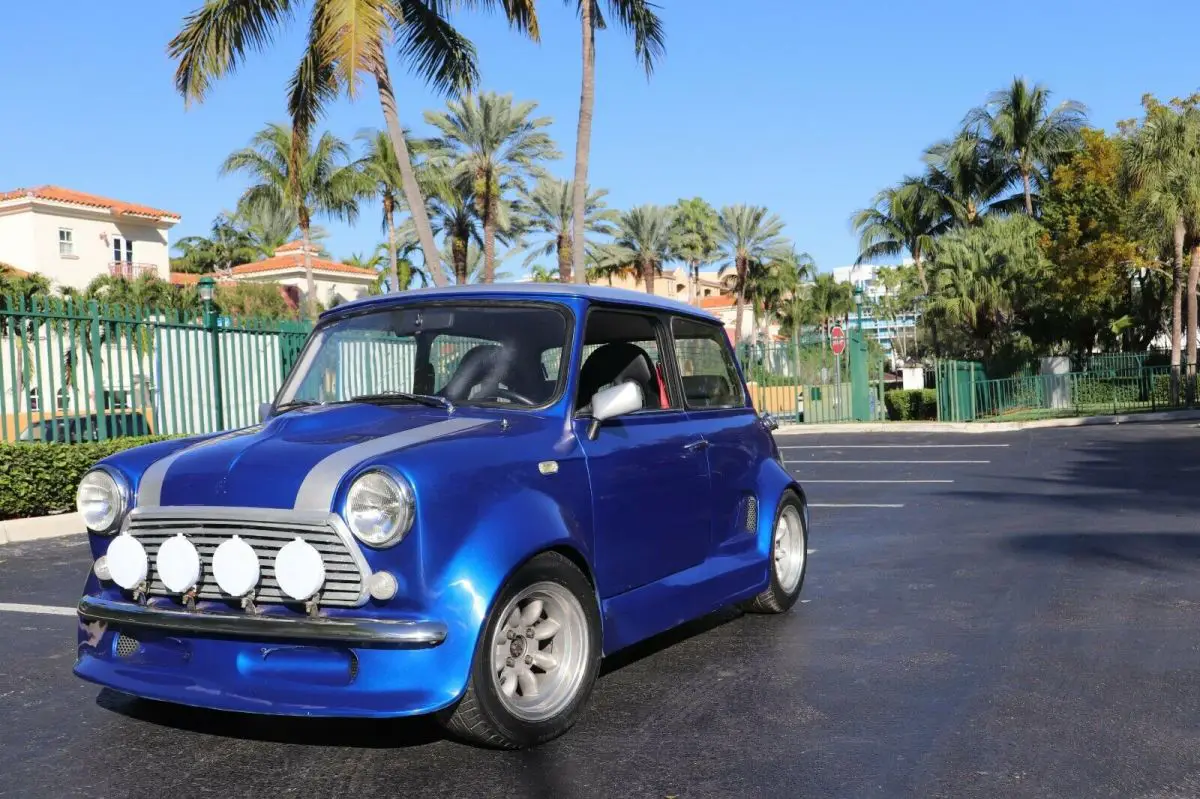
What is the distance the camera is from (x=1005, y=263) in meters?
41.0

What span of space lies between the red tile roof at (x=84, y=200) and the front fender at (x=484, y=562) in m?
50.8

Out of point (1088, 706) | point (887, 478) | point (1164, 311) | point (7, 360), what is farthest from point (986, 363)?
point (1088, 706)

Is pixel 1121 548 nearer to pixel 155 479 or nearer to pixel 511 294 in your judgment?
pixel 511 294

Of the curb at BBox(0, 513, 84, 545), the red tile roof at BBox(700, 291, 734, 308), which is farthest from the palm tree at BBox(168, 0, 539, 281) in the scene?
the red tile roof at BBox(700, 291, 734, 308)

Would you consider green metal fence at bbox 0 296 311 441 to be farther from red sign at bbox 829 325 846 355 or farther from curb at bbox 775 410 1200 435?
red sign at bbox 829 325 846 355

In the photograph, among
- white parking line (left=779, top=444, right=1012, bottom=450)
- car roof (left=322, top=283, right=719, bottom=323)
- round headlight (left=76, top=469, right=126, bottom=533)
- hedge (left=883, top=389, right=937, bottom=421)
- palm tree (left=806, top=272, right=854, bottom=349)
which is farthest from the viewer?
palm tree (left=806, top=272, right=854, bottom=349)

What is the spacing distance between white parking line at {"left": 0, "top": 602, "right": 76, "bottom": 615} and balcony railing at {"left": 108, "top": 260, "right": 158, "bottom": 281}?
4713 cm

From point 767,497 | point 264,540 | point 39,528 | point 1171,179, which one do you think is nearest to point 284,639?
point 264,540

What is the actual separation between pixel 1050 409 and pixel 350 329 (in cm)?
3100

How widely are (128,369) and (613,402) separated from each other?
1082 cm

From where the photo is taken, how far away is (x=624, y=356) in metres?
5.40

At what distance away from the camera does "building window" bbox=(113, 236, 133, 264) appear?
52.5 meters

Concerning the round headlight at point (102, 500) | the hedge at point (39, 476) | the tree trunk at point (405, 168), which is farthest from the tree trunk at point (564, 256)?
the round headlight at point (102, 500)

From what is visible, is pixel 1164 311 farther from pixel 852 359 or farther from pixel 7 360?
pixel 7 360
